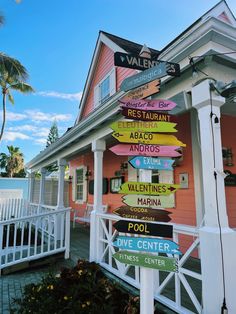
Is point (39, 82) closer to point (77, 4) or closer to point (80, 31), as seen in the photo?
point (80, 31)

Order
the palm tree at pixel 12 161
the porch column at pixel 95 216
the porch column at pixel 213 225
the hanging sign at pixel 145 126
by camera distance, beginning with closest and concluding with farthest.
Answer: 1. the hanging sign at pixel 145 126
2. the porch column at pixel 213 225
3. the porch column at pixel 95 216
4. the palm tree at pixel 12 161

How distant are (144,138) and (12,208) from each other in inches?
335

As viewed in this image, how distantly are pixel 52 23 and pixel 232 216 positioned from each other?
8.33 meters

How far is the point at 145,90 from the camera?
6.30 ft

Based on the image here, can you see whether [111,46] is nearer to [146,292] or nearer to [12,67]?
[146,292]

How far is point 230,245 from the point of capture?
2240 mm

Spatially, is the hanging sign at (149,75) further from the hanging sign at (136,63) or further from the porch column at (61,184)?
the porch column at (61,184)

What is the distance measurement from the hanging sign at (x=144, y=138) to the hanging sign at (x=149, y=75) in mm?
444

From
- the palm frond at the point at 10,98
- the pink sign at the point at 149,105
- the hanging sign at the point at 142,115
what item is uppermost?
the palm frond at the point at 10,98

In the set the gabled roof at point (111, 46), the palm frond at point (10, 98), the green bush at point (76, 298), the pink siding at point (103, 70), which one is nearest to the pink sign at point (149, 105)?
the green bush at point (76, 298)

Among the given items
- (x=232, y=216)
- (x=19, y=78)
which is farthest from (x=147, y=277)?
(x=19, y=78)

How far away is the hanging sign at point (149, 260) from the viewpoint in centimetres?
155

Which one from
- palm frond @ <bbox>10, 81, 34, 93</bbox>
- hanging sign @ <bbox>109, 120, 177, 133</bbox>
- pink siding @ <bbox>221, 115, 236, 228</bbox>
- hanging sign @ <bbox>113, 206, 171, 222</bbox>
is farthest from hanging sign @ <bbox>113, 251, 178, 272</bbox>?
palm frond @ <bbox>10, 81, 34, 93</bbox>

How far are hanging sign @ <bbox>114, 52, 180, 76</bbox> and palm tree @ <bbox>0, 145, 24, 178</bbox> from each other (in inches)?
1095
